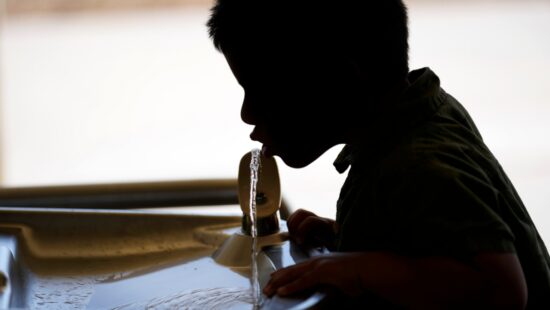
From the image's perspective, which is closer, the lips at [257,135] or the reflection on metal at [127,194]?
the lips at [257,135]

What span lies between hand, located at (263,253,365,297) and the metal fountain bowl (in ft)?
0.06

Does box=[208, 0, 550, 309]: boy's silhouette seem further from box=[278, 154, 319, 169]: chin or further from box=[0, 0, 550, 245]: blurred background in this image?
→ box=[0, 0, 550, 245]: blurred background

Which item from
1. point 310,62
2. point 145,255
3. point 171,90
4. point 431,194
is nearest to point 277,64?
point 310,62

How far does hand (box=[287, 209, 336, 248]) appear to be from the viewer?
76 cm

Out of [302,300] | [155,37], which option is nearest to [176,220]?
[302,300]

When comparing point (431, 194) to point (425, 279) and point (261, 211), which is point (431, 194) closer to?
point (425, 279)

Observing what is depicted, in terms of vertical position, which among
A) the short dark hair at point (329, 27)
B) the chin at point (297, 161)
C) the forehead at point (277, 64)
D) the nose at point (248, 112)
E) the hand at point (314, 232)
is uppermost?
the short dark hair at point (329, 27)

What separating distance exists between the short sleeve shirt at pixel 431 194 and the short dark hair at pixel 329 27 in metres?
0.05

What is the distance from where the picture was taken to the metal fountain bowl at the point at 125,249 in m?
0.69

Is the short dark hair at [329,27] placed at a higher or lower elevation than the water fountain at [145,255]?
higher

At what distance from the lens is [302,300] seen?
0.58 m

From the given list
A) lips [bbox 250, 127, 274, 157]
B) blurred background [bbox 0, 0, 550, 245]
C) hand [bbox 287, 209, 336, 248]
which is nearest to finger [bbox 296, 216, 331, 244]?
hand [bbox 287, 209, 336, 248]

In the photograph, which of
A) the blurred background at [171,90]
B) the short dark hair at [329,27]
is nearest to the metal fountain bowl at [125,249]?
the short dark hair at [329,27]

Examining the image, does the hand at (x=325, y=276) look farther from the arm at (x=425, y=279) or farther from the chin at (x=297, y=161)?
the chin at (x=297, y=161)
